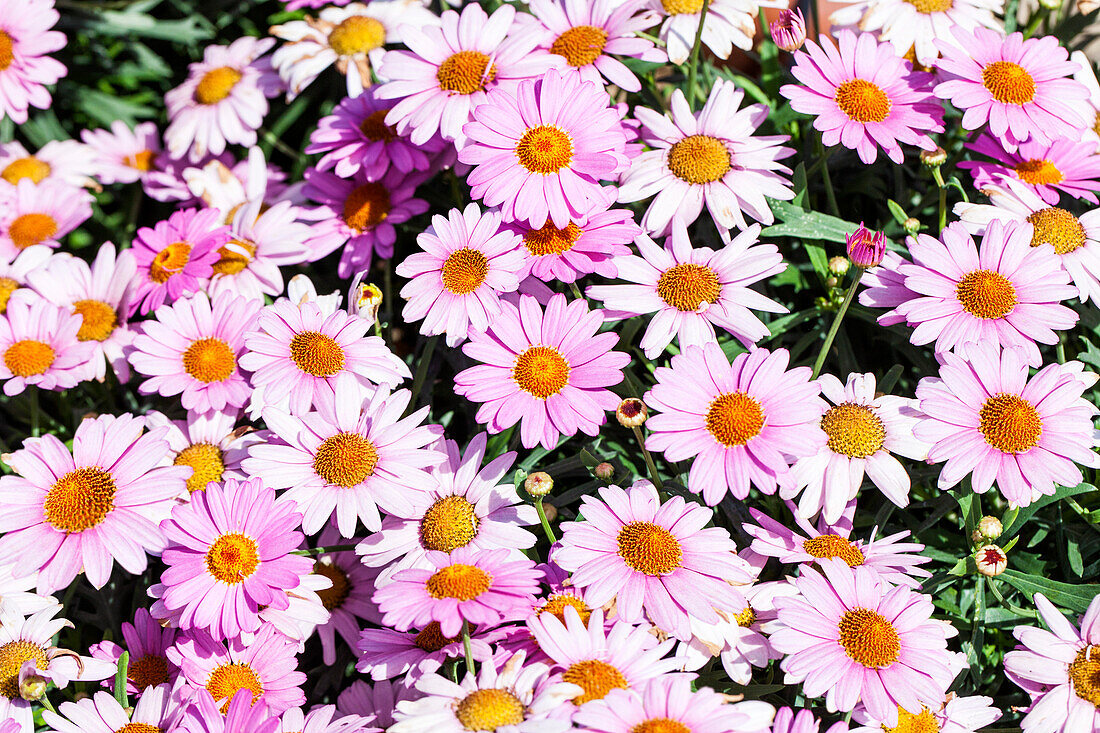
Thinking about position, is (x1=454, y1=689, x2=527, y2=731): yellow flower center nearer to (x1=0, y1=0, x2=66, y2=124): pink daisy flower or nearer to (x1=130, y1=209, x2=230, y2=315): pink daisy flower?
(x1=130, y1=209, x2=230, y2=315): pink daisy flower

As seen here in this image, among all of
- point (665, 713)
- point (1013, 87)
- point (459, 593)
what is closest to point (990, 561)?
point (665, 713)

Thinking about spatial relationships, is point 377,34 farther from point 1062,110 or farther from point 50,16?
point 1062,110

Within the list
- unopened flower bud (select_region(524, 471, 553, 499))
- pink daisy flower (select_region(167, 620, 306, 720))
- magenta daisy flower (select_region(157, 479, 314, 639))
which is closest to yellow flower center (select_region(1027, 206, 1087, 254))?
unopened flower bud (select_region(524, 471, 553, 499))

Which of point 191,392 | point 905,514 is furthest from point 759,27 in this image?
point 191,392

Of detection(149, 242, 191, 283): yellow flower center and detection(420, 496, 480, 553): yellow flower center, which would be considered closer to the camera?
detection(420, 496, 480, 553): yellow flower center

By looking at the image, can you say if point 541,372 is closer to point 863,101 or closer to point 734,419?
point 734,419

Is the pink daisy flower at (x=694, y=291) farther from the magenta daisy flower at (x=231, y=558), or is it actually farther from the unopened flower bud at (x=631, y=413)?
the magenta daisy flower at (x=231, y=558)

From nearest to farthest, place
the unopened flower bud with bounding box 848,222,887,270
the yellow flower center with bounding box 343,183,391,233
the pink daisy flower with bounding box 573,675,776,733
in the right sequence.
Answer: the pink daisy flower with bounding box 573,675,776,733
the unopened flower bud with bounding box 848,222,887,270
the yellow flower center with bounding box 343,183,391,233
